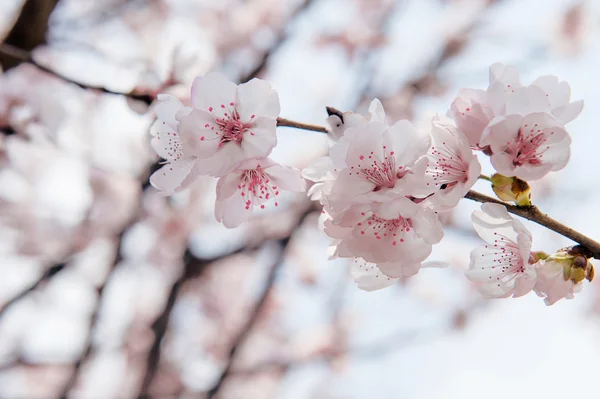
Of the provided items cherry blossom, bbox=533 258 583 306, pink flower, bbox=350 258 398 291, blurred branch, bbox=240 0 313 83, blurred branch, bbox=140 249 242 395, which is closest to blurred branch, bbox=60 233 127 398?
blurred branch, bbox=140 249 242 395

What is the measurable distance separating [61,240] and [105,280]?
1.51 m

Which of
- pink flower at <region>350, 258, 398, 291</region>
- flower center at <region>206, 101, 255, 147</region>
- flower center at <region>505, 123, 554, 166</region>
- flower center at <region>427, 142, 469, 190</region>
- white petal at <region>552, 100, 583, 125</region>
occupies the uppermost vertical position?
white petal at <region>552, 100, 583, 125</region>

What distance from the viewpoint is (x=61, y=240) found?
3.56 meters

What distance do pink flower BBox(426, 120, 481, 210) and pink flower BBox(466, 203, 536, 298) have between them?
46 millimetres

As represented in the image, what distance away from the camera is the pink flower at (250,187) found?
612 mm

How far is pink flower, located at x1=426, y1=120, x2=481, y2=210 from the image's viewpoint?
1.68 ft

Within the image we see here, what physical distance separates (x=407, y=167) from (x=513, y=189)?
0.12m

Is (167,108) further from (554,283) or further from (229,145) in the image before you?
(554,283)

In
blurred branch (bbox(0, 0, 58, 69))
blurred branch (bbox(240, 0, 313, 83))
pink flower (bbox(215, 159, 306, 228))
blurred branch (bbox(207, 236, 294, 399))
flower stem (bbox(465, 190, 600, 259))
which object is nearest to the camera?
flower stem (bbox(465, 190, 600, 259))

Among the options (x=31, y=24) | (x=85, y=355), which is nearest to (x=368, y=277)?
(x=31, y=24)

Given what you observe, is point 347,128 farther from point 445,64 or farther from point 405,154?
point 445,64

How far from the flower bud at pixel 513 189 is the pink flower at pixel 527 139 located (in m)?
0.02

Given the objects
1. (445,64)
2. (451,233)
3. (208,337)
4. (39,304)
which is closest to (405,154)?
(451,233)

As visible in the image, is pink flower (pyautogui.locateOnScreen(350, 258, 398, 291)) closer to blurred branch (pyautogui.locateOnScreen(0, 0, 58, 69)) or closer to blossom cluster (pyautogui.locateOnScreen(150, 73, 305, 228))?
blossom cluster (pyautogui.locateOnScreen(150, 73, 305, 228))
